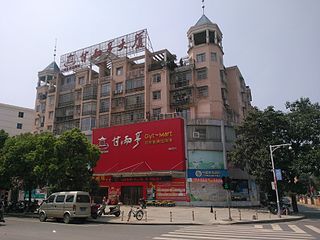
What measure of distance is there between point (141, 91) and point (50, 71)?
23408 mm

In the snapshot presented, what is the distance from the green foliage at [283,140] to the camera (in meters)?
29.4

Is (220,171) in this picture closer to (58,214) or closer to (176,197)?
(176,197)

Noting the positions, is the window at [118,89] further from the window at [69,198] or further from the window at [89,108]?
the window at [69,198]

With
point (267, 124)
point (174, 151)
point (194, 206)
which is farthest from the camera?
point (174, 151)

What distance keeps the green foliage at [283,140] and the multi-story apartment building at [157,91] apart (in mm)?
5054

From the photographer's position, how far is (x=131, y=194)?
37219mm

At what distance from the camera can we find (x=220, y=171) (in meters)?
34.6

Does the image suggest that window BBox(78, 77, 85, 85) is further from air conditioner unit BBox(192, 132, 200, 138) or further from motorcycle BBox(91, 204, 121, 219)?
motorcycle BBox(91, 204, 121, 219)

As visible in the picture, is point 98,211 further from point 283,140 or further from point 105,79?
point 105,79

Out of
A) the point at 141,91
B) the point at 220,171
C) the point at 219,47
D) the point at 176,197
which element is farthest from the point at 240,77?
the point at 176,197

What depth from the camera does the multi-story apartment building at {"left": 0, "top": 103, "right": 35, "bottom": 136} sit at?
201 feet

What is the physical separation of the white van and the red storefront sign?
15.9 meters

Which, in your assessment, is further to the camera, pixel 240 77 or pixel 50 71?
pixel 50 71

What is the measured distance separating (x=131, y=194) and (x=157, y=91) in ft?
Result: 48.7
